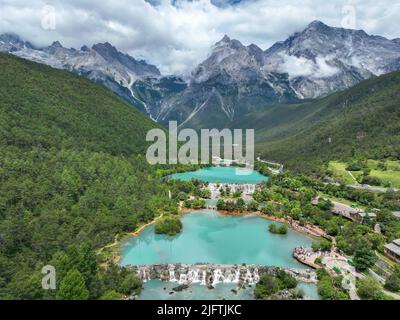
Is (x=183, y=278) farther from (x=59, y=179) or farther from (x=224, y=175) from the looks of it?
(x=224, y=175)

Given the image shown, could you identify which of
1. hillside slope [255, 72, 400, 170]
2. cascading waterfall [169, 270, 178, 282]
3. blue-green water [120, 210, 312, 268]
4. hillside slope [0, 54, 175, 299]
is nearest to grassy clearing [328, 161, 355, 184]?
hillside slope [255, 72, 400, 170]

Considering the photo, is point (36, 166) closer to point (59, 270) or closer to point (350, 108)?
point (59, 270)

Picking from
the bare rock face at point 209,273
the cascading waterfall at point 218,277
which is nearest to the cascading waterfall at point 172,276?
the bare rock face at point 209,273

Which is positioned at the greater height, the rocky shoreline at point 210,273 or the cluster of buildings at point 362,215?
the cluster of buildings at point 362,215

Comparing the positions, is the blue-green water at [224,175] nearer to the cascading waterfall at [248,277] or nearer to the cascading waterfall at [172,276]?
the cascading waterfall at [172,276]

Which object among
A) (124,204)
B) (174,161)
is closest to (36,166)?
(124,204)

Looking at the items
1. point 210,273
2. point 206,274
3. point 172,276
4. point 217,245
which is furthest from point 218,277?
point 217,245

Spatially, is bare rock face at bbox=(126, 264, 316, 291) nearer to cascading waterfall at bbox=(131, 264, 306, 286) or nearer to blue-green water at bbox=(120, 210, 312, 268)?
cascading waterfall at bbox=(131, 264, 306, 286)
